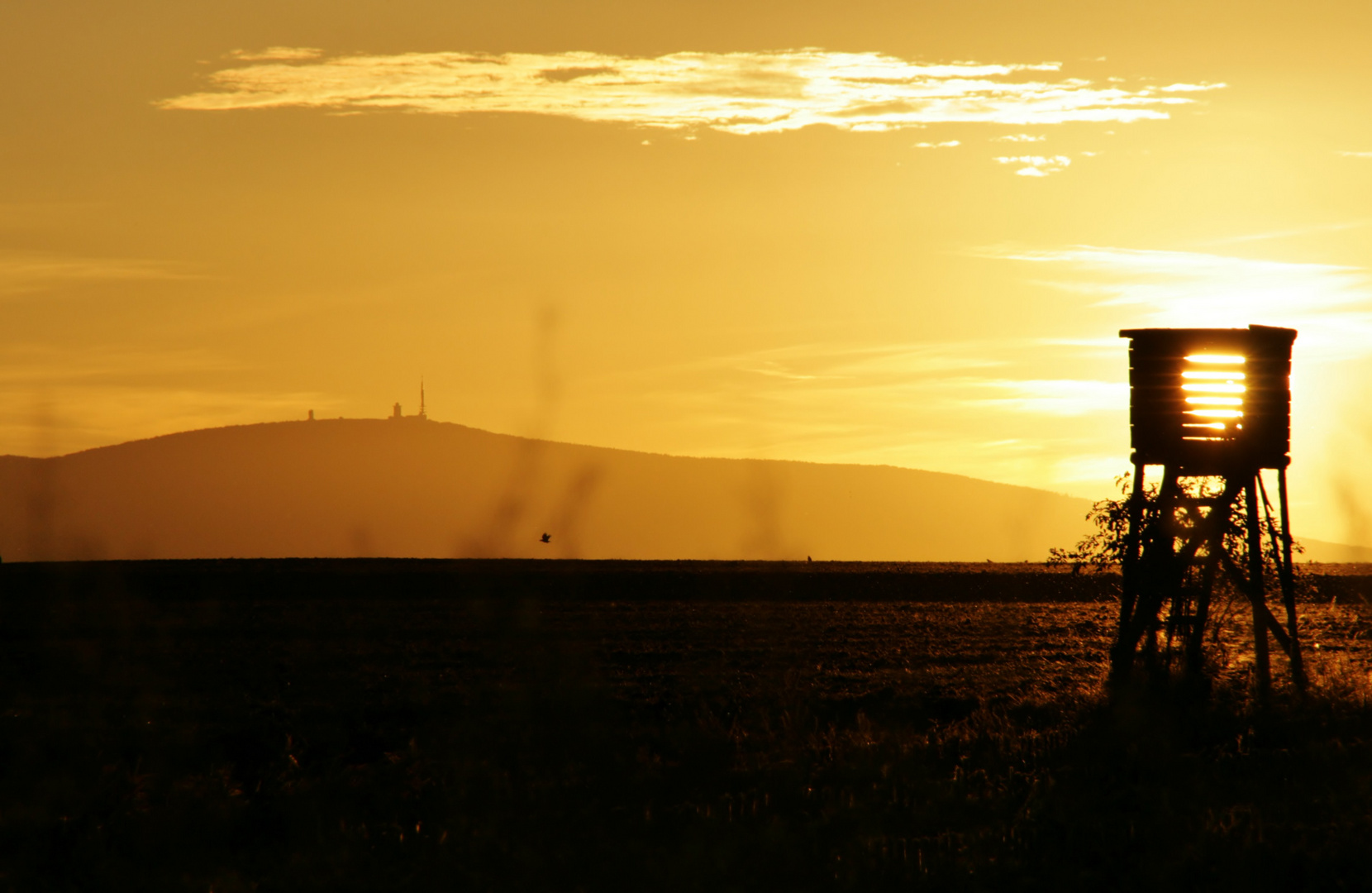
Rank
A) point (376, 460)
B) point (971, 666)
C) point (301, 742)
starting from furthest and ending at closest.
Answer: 1. point (376, 460)
2. point (971, 666)
3. point (301, 742)

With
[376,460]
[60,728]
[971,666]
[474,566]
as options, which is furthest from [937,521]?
[60,728]

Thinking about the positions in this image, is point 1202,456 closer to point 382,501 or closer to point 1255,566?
point 1255,566

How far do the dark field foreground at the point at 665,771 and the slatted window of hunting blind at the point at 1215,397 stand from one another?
2.99 meters

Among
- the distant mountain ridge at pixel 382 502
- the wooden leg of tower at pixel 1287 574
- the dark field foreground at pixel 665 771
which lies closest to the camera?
the dark field foreground at pixel 665 771

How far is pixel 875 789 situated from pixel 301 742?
8.55m

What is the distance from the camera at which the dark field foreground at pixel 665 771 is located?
9.42m

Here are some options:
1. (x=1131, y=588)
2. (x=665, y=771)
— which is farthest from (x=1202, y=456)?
(x=665, y=771)

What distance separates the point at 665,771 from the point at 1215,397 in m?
9.31

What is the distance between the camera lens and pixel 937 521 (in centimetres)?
19238

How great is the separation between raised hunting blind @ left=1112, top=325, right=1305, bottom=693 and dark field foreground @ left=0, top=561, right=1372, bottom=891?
991 mm

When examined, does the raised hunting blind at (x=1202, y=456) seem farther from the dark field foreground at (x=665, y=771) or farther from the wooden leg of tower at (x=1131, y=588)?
the dark field foreground at (x=665, y=771)

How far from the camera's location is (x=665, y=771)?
1301 cm

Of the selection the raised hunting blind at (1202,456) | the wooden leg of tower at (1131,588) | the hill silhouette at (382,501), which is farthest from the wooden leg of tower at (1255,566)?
the hill silhouette at (382,501)

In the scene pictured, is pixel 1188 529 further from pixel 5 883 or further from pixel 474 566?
pixel 474 566
